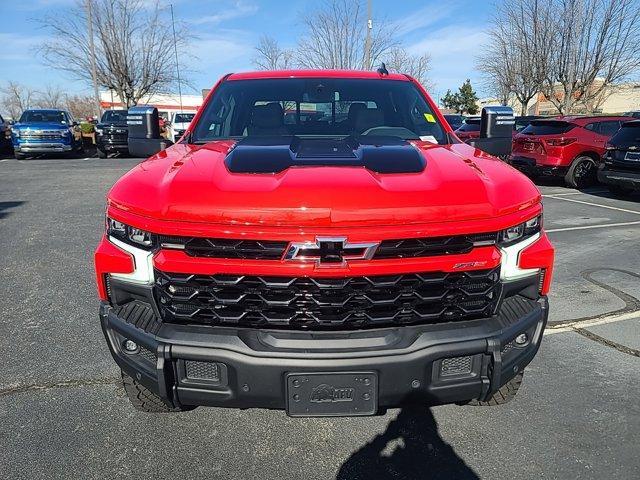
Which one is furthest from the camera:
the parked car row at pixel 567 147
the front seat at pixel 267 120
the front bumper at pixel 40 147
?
the front bumper at pixel 40 147

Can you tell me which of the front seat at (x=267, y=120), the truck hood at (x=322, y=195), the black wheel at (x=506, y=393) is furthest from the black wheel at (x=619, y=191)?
the truck hood at (x=322, y=195)

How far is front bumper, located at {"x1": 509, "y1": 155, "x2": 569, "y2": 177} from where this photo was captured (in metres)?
11.0

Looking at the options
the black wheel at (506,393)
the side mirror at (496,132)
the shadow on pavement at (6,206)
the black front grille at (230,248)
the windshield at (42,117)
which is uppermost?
the windshield at (42,117)

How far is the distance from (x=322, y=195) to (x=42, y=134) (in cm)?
1790

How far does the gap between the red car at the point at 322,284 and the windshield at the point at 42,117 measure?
1811 cm

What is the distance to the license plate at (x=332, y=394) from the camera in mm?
1896

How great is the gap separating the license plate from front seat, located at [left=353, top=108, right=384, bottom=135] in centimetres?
181

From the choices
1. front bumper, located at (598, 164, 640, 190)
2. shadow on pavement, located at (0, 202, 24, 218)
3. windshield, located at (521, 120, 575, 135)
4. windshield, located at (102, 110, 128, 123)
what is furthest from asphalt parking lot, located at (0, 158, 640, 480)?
windshield, located at (102, 110, 128, 123)

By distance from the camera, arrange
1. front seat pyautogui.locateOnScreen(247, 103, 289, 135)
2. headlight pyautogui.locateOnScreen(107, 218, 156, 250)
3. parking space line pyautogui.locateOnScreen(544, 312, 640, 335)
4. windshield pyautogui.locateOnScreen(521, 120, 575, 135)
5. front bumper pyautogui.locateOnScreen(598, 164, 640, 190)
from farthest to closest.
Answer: windshield pyautogui.locateOnScreen(521, 120, 575, 135), front bumper pyautogui.locateOnScreen(598, 164, 640, 190), parking space line pyautogui.locateOnScreen(544, 312, 640, 335), front seat pyautogui.locateOnScreen(247, 103, 289, 135), headlight pyautogui.locateOnScreen(107, 218, 156, 250)

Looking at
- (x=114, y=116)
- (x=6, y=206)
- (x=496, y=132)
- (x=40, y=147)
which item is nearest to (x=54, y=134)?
(x=40, y=147)

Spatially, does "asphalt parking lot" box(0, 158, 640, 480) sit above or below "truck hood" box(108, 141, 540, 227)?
below

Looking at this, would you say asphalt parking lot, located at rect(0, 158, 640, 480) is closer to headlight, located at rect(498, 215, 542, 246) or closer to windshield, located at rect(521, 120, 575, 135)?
headlight, located at rect(498, 215, 542, 246)

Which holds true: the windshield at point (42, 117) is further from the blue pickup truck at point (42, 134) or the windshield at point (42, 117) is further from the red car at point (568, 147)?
the red car at point (568, 147)

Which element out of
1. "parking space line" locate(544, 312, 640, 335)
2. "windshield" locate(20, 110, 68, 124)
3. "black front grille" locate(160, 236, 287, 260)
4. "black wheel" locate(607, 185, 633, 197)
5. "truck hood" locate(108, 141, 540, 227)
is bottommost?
"parking space line" locate(544, 312, 640, 335)
